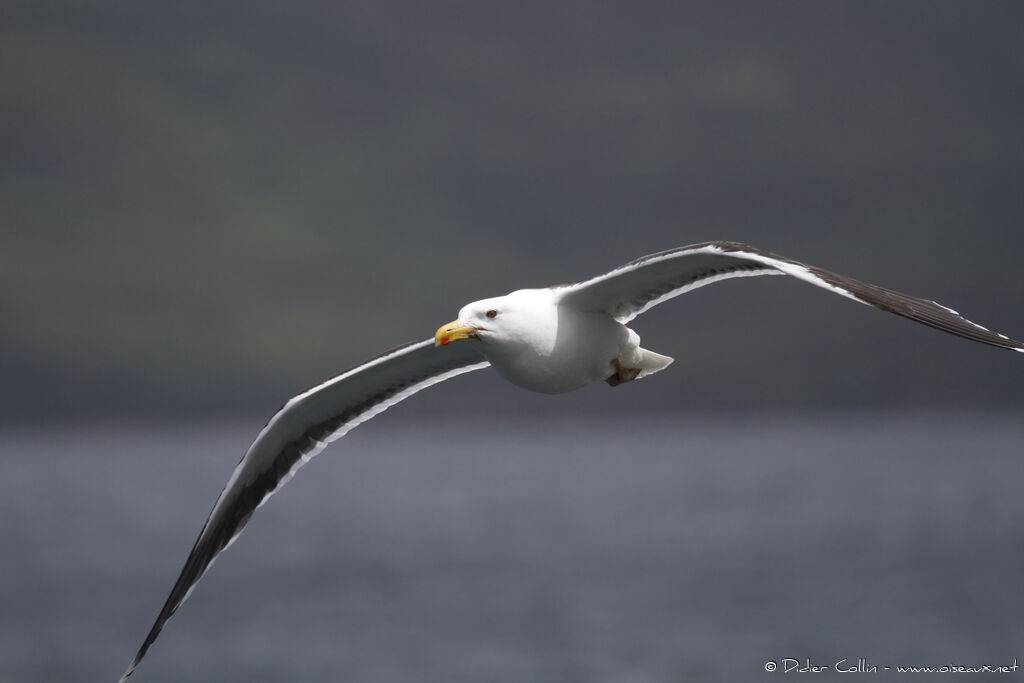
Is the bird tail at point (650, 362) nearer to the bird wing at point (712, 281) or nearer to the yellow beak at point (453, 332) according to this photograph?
the bird wing at point (712, 281)

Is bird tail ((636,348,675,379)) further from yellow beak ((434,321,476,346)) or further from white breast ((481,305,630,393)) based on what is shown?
yellow beak ((434,321,476,346))

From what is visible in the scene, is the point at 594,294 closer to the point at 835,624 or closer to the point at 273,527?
the point at 835,624

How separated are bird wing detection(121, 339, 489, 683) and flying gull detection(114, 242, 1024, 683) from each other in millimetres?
11

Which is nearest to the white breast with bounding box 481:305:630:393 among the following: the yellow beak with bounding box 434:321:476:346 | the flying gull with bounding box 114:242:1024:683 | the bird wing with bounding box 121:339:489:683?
the flying gull with bounding box 114:242:1024:683

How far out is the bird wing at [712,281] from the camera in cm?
741

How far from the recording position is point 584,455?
15750cm

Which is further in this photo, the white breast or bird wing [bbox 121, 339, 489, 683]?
bird wing [bbox 121, 339, 489, 683]

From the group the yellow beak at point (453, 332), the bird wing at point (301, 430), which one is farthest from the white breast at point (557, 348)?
the bird wing at point (301, 430)

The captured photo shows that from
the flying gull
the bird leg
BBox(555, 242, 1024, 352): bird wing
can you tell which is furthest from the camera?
the bird leg

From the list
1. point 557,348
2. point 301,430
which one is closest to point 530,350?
point 557,348

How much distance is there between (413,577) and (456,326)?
59.9 meters

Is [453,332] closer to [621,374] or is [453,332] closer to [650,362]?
[621,374]

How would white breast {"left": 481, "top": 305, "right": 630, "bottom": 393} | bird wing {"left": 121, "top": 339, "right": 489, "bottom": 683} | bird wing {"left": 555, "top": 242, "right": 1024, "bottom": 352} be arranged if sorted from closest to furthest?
bird wing {"left": 555, "top": 242, "right": 1024, "bottom": 352}, white breast {"left": 481, "top": 305, "right": 630, "bottom": 393}, bird wing {"left": 121, "top": 339, "right": 489, "bottom": 683}

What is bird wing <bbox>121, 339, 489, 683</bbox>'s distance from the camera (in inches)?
437
